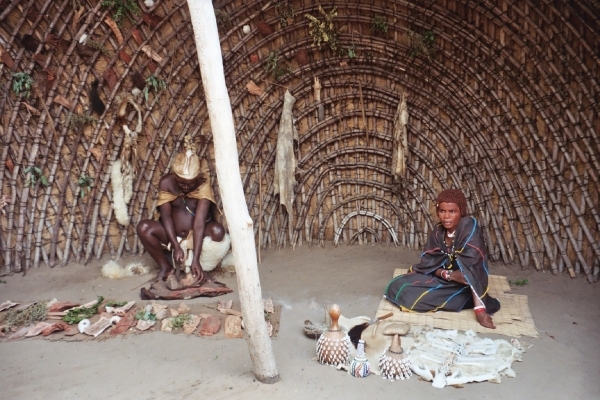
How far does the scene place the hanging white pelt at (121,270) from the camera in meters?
4.37

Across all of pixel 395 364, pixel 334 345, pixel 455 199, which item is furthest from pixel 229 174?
pixel 455 199

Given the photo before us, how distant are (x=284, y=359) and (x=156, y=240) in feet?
5.83

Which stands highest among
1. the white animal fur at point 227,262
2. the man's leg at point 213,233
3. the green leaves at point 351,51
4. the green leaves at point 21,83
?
the green leaves at point 351,51

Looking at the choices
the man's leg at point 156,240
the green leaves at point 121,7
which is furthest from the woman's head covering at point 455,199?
the green leaves at point 121,7

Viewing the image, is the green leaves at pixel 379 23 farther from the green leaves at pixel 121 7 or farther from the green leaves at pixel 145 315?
the green leaves at pixel 145 315

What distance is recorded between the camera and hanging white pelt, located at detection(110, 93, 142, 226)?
4672mm

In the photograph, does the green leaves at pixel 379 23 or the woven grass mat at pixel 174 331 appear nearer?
the woven grass mat at pixel 174 331

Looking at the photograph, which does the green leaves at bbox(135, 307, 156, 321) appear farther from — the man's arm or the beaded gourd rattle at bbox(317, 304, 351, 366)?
the beaded gourd rattle at bbox(317, 304, 351, 366)

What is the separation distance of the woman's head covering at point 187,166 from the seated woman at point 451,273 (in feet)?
6.11

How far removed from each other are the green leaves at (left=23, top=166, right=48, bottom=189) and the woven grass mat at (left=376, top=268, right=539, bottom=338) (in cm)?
323

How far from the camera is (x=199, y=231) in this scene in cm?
413

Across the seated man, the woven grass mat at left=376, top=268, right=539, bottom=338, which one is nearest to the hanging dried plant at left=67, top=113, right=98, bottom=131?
the seated man

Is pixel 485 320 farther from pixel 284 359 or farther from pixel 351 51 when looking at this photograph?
pixel 351 51

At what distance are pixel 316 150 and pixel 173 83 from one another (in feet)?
4.97
